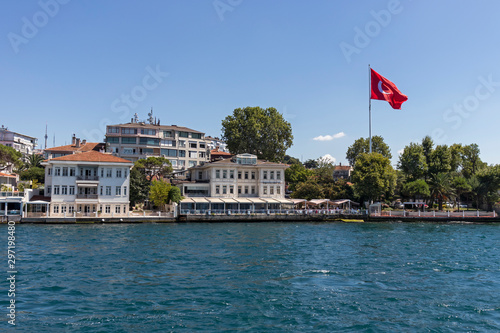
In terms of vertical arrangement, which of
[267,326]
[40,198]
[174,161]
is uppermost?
[174,161]

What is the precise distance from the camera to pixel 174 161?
78438mm

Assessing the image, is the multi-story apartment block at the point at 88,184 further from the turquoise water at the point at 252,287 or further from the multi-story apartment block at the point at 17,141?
the multi-story apartment block at the point at 17,141

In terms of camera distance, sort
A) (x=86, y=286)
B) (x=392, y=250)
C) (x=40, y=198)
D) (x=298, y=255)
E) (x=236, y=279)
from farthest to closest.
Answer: (x=40, y=198) < (x=392, y=250) < (x=298, y=255) < (x=236, y=279) < (x=86, y=286)

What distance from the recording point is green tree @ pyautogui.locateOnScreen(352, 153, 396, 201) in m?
58.9

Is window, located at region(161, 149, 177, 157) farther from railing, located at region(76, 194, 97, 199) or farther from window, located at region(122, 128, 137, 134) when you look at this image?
railing, located at region(76, 194, 97, 199)

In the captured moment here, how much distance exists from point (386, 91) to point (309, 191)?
69.8 feet

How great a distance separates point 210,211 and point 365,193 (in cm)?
2338

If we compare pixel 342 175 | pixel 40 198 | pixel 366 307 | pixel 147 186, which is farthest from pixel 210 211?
A: pixel 342 175

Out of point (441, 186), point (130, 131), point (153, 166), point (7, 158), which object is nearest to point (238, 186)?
point (153, 166)

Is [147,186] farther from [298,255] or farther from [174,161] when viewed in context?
[298,255]

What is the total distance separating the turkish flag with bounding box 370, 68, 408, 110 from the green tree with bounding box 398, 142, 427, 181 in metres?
21.8

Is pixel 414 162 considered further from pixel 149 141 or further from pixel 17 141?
pixel 17 141

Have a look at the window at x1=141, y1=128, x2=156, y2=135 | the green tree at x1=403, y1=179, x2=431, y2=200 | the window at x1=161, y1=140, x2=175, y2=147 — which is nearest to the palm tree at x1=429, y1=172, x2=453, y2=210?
the green tree at x1=403, y1=179, x2=431, y2=200

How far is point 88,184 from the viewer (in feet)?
167
